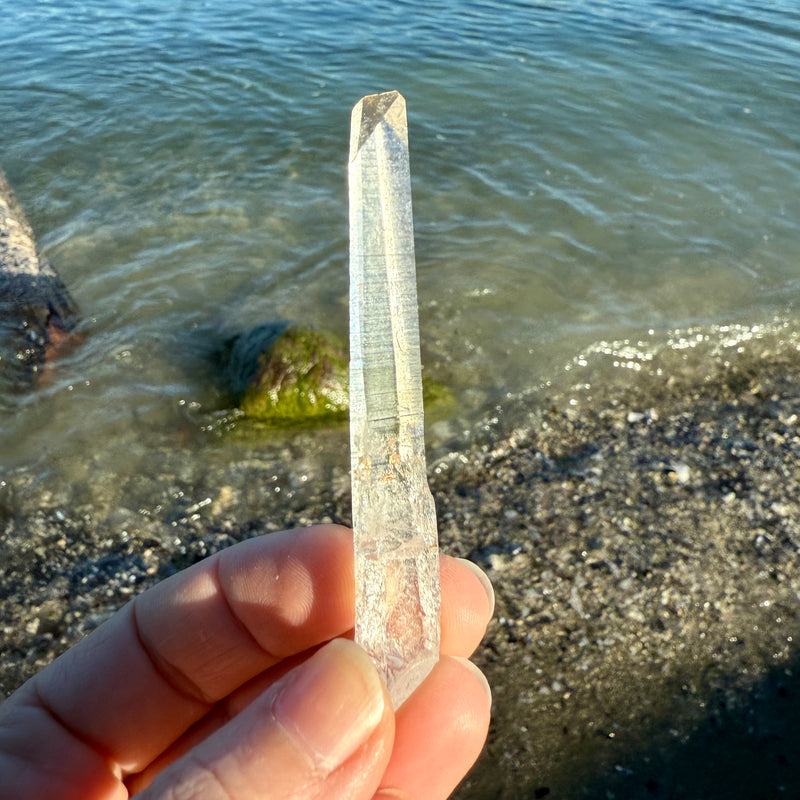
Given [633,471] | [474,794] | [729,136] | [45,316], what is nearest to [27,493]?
[45,316]

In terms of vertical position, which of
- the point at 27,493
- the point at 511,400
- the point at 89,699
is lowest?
the point at 27,493

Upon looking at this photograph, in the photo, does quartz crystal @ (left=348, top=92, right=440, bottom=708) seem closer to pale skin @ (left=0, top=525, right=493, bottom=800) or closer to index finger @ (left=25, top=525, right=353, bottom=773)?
pale skin @ (left=0, top=525, right=493, bottom=800)

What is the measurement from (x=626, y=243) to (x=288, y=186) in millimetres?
3885

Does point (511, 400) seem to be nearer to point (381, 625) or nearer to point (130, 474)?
point (130, 474)

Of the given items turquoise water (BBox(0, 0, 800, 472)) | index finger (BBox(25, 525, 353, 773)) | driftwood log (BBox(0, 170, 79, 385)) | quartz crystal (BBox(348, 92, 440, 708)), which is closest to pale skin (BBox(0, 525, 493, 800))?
index finger (BBox(25, 525, 353, 773))

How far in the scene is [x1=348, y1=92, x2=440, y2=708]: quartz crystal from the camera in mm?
1750

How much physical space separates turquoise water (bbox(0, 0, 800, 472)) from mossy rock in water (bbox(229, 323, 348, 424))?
0.30 m

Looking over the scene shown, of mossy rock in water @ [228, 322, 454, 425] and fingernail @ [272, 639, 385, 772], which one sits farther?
mossy rock in water @ [228, 322, 454, 425]

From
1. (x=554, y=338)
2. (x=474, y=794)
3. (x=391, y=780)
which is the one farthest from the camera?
(x=554, y=338)

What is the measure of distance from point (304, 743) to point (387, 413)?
0.81 meters

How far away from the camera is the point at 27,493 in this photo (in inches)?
181

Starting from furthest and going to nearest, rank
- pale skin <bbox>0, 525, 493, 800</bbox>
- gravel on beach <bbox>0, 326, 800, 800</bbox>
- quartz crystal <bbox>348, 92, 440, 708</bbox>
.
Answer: gravel on beach <bbox>0, 326, 800, 800</bbox> → pale skin <bbox>0, 525, 493, 800</bbox> → quartz crystal <bbox>348, 92, 440, 708</bbox>

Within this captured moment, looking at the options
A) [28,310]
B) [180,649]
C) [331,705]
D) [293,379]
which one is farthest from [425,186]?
[331,705]

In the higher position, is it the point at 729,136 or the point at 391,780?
the point at 729,136
